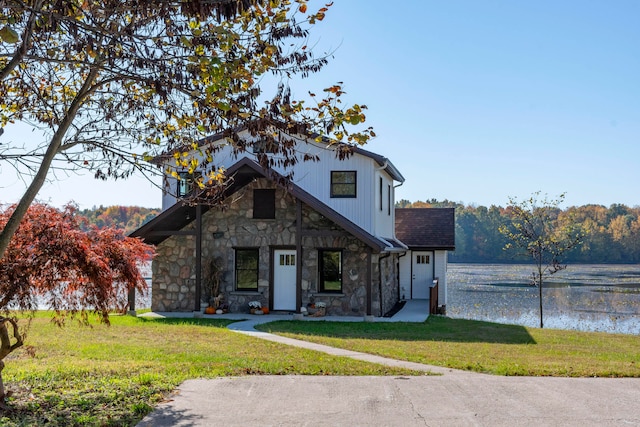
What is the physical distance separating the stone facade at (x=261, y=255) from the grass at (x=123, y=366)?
3.90 metres

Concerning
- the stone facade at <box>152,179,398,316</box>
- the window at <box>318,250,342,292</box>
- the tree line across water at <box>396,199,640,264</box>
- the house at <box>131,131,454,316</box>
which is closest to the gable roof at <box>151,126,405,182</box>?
the house at <box>131,131,454,316</box>

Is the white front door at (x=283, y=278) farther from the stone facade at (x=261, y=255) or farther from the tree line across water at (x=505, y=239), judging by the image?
the tree line across water at (x=505, y=239)

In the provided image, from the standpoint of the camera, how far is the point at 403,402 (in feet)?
25.1

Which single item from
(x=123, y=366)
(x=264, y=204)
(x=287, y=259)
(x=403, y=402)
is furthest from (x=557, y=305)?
(x=403, y=402)

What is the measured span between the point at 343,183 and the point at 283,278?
358 cm

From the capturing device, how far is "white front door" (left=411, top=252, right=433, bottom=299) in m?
27.8

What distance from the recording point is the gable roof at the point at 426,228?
27453 mm

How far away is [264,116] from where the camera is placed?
23.6ft

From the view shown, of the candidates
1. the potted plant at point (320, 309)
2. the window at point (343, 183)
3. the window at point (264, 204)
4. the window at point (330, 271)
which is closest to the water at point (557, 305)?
→ the window at point (330, 271)

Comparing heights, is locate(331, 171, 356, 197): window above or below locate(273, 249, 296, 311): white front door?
above

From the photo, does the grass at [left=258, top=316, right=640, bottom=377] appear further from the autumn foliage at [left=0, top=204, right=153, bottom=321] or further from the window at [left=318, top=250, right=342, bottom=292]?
the autumn foliage at [left=0, top=204, right=153, bottom=321]

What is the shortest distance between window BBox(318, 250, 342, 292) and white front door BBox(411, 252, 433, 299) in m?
8.44

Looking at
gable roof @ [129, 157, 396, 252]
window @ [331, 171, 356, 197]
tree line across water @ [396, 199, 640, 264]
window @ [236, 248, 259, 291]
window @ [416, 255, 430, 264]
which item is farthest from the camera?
tree line across water @ [396, 199, 640, 264]

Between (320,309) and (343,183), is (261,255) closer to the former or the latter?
(320,309)
